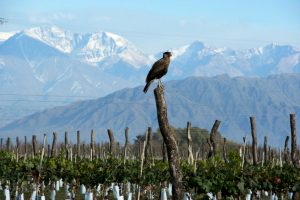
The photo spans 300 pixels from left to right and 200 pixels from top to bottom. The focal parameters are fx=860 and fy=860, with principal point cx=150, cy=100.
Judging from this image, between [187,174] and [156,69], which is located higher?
[156,69]

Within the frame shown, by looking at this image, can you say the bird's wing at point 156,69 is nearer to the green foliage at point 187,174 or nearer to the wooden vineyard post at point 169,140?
the wooden vineyard post at point 169,140

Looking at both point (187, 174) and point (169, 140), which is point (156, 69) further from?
point (187, 174)

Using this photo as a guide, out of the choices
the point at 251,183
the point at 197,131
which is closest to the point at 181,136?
the point at 197,131

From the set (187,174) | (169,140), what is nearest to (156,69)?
(169,140)

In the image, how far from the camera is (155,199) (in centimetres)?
3256

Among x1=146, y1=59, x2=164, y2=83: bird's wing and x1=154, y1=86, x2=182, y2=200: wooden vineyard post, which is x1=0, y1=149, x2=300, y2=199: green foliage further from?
x1=146, y1=59, x2=164, y2=83: bird's wing

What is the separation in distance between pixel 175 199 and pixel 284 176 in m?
8.34

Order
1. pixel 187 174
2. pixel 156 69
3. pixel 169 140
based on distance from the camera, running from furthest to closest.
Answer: pixel 187 174, pixel 156 69, pixel 169 140

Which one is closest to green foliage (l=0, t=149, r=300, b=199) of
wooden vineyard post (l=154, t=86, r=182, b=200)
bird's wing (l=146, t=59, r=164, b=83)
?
wooden vineyard post (l=154, t=86, r=182, b=200)

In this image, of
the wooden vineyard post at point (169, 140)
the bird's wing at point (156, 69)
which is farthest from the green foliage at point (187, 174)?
the bird's wing at point (156, 69)

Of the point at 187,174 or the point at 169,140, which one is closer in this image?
the point at 169,140

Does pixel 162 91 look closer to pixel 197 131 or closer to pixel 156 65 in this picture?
pixel 156 65

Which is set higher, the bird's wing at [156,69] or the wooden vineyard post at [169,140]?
the bird's wing at [156,69]

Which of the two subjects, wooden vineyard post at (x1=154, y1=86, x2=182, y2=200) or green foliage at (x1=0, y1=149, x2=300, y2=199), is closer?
wooden vineyard post at (x1=154, y1=86, x2=182, y2=200)
